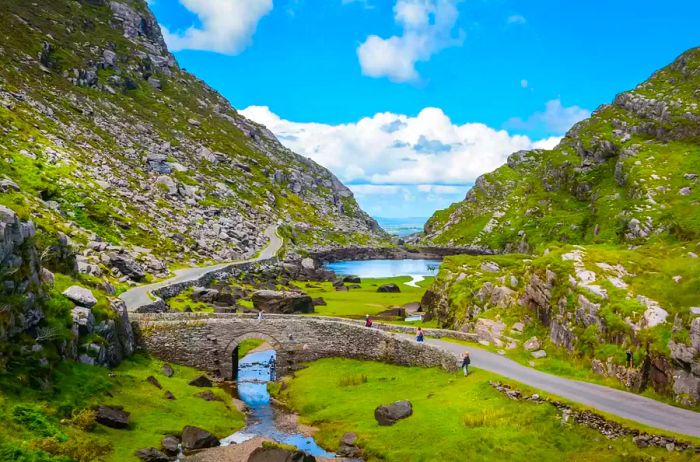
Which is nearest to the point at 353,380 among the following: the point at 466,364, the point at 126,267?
the point at 466,364

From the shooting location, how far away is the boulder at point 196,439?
40.0 meters

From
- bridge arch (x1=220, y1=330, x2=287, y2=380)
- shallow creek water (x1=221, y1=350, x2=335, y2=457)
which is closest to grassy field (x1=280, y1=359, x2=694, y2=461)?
shallow creek water (x1=221, y1=350, x2=335, y2=457)

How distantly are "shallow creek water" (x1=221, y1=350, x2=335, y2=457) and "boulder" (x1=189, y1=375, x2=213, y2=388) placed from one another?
4.15 metres

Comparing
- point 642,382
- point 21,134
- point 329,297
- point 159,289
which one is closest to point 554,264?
point 642,382

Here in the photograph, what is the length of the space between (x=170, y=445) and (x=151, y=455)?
2.59 metres

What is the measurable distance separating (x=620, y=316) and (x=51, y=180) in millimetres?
108954

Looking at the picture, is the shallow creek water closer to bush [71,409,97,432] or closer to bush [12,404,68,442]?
bush [71,409,97,432]

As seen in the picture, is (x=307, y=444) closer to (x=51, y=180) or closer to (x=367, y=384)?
(x=367, y=384)

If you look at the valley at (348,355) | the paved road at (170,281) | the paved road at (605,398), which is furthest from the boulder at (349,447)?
the paved road at (170,281)

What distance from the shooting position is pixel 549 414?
36312 millimetres

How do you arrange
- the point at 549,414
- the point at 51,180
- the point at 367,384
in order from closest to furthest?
the point at 549,414
the point at 367,384
the point at 51,180

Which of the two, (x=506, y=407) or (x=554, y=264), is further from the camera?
(x=554, y=264)

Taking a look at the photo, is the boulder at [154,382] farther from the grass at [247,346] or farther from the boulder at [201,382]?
the grass at [247,346]

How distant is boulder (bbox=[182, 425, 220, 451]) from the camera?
39969mm
